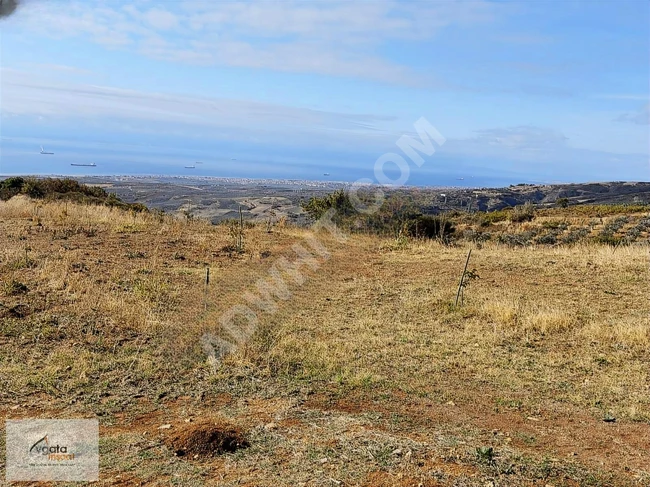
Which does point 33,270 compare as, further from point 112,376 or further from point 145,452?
point 145,452

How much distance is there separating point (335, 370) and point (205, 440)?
186 cm

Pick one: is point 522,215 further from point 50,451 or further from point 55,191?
point 50,451

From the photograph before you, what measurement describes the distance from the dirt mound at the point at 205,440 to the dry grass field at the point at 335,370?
11 mm

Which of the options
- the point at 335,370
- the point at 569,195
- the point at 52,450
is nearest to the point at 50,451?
A: the point at 52,450

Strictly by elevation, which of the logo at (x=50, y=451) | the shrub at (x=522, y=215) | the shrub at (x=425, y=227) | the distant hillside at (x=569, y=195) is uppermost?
the distant hillside at (x=569, y=195)

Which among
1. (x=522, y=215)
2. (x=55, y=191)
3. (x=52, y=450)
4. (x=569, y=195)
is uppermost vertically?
(x=569, y=195)

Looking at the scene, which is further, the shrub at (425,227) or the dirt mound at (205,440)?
the shrub at (425,227)

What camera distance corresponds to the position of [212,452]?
325 cm

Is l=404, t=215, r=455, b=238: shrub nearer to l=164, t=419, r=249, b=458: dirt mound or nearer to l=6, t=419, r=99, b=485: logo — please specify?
l=164, t=419, r=249, b=458: dirt mound

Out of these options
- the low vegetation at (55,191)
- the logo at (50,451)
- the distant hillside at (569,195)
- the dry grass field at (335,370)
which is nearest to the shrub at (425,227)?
the dry grass field at (335,370)

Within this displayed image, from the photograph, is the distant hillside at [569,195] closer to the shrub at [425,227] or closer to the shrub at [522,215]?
the shrub at [522,215]

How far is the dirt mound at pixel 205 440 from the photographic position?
128 inches

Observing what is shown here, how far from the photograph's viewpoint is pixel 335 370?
498cm

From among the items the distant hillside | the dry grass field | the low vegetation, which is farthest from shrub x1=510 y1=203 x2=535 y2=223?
the low vegetation
